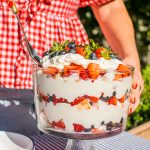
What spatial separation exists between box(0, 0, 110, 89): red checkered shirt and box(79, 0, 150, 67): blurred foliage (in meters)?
2.34

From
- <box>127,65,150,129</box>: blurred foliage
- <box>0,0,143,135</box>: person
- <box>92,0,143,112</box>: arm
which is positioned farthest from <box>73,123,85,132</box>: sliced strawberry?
<box>127,65,150,129</box>: blurred foliage

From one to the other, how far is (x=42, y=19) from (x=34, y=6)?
0.16ft

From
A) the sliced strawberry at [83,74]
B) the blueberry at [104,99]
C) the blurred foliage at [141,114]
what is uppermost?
the sliced strawberry at [83,74]

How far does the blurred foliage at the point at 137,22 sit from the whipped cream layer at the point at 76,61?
2.82 metres

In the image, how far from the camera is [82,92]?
1091 millimetres

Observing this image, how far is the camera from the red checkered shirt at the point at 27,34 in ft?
5.07

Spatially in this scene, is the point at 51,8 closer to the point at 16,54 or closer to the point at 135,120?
the point at 16,54

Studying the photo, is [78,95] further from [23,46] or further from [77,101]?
[23,46]

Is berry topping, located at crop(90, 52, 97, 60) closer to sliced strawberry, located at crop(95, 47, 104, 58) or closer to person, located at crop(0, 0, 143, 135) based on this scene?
sliced strawberry, located at crop(95, 47, 104, 58)

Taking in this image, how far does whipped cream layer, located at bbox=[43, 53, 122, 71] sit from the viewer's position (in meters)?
1.11

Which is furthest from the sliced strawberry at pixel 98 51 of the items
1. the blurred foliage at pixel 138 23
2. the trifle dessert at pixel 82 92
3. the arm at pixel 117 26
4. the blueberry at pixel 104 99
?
the blurred foliage at pixel 138 23

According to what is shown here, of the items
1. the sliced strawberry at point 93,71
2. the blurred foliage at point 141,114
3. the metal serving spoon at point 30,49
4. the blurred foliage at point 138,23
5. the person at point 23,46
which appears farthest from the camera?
the blurred foliage at point 138,23

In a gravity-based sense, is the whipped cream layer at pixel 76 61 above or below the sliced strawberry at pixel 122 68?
above

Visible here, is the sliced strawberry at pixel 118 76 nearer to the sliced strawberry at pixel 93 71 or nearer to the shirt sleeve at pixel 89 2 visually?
the sliced strawberry at pixel 93 71
